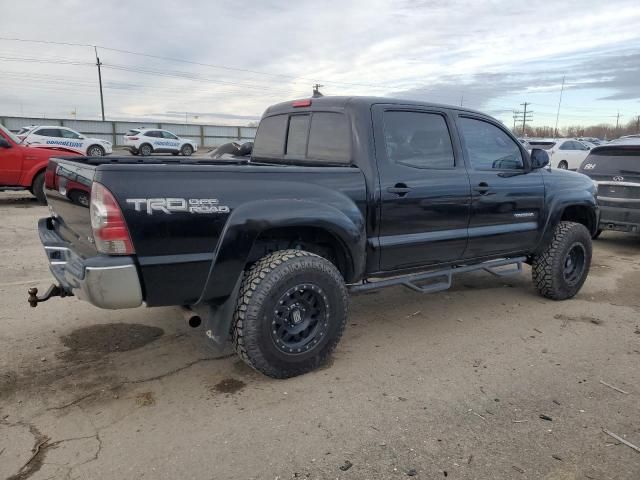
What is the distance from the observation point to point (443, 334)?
14.8ft

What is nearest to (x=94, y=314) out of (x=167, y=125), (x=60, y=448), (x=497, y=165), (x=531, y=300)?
(x=60, y=448)

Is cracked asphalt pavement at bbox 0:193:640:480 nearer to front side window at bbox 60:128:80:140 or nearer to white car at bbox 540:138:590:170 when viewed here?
white car at bbox 540:138:590:170

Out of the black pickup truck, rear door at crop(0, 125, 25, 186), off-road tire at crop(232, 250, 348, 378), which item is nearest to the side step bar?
the black pickup truck

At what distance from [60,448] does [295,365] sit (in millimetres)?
1473

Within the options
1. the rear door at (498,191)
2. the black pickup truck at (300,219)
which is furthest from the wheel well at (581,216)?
the rear door at (498,191)

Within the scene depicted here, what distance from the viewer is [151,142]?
29688 mm

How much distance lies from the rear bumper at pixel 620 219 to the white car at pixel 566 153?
45.7ft

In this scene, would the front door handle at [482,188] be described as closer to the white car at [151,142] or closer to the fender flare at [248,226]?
the fender flare at [248,226]

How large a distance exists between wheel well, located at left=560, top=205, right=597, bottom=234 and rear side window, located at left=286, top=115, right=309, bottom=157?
3.13 metres

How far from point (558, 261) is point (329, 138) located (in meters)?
2.84

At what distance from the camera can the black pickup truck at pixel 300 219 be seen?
9.80 ft

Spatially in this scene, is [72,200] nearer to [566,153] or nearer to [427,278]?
[427,278]

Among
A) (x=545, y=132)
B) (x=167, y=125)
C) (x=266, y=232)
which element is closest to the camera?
(x=266, y=232)

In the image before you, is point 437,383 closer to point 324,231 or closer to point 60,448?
point 324,231
